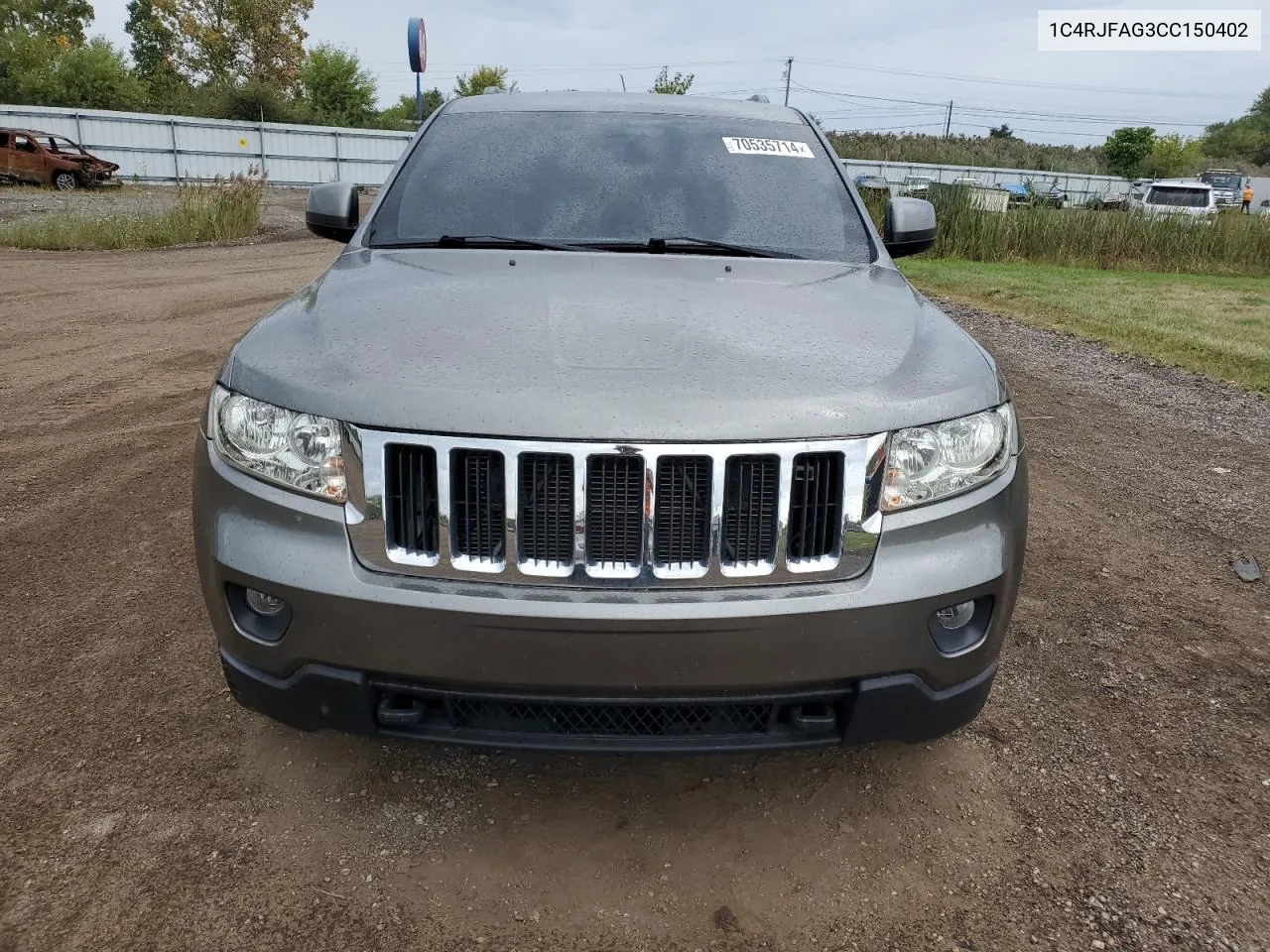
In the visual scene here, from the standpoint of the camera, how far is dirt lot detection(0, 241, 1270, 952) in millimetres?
1949

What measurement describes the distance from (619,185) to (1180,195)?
93.7 feet

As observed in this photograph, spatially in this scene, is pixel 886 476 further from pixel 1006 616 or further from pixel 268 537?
pixel 268 537

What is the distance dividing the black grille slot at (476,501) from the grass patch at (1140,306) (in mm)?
7329

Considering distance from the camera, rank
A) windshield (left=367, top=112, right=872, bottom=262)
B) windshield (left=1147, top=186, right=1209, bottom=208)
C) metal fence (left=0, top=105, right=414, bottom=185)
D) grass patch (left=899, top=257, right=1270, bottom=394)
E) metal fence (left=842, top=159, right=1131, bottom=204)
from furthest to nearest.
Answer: metal fence (left=842, top=159, right=1131, bottom=204)
metal fence (left=0, top=105, right=414, bottom=185)
windshield (left=1147, top=186, right=1209, bottom=208)
grass patch (left=899, top=257, right=1270, bottom=394)
windshield (left=367, top=112, right=872, bottom=262)

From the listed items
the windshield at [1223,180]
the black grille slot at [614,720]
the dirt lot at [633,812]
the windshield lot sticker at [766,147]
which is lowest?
the dirt lot at [633,812]

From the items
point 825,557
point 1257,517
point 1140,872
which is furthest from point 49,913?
point 1257,517

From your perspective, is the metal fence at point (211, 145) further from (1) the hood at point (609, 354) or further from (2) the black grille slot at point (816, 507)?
(2) the black grille slot at point (816, 507)

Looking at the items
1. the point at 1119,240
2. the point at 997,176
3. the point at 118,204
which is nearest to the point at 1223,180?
the point at 997,176

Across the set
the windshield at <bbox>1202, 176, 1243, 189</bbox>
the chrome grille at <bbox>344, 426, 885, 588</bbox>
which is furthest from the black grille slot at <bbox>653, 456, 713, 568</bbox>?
the windshield at <bbox>1202, 176, 1243, 189</bbox>

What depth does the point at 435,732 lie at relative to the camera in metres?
1.95

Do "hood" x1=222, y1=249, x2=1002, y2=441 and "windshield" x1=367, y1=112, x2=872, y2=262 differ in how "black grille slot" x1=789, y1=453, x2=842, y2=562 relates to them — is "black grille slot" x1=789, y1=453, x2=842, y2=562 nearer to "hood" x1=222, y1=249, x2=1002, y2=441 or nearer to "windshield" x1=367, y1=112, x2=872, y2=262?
"hood" x1=222, y1=249, x2=1002, y2=441

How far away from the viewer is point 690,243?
2.88 metres

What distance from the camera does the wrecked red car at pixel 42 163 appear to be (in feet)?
82.6

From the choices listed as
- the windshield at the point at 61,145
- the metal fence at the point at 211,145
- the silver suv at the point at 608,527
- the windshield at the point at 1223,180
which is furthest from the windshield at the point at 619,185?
the windshield at the point at 1223,180
